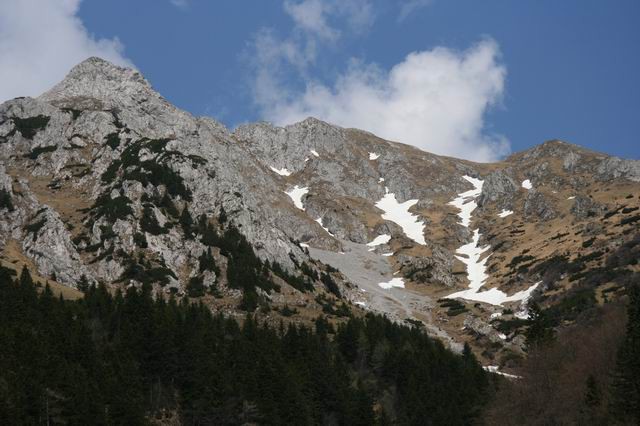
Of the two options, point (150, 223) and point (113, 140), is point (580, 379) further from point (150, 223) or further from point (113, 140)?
point (113, 140)

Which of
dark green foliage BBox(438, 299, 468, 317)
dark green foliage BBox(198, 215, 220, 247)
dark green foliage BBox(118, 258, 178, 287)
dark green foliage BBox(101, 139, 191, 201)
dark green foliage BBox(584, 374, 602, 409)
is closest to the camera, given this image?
dark green foliage BBox(584, 374, 602, 409)

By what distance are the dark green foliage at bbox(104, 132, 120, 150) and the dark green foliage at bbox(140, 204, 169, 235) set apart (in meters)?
44.4

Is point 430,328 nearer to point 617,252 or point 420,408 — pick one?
point 617,252

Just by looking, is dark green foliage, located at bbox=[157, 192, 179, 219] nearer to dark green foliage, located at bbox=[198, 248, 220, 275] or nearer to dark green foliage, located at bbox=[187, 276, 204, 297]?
dark green foliage, located at bbox=[198, 248, 220, 275]

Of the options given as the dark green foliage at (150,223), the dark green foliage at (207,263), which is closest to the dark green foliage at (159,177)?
the dark green foliage at (150,223)

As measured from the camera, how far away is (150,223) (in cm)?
15038

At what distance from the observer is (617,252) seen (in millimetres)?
172500

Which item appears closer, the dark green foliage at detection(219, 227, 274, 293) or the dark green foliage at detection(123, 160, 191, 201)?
the dark green foliage at detection(219, 227, 274, 293)

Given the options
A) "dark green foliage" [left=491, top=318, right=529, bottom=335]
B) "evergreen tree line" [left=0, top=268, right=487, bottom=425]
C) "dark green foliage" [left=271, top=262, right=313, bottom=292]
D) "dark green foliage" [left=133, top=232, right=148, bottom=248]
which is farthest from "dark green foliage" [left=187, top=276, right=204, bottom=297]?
"dark green foliage" [left=491, top=318, right=529, bottom=335]

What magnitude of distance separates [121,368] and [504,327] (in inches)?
4372

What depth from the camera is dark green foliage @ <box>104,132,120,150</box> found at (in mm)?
189625

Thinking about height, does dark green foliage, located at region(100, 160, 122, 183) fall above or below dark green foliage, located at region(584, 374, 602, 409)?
above

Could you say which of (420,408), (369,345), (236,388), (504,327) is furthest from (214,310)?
(504,327)

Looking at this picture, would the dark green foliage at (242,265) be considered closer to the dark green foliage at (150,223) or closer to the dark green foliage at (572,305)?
the dark green foliage at (150,223)
